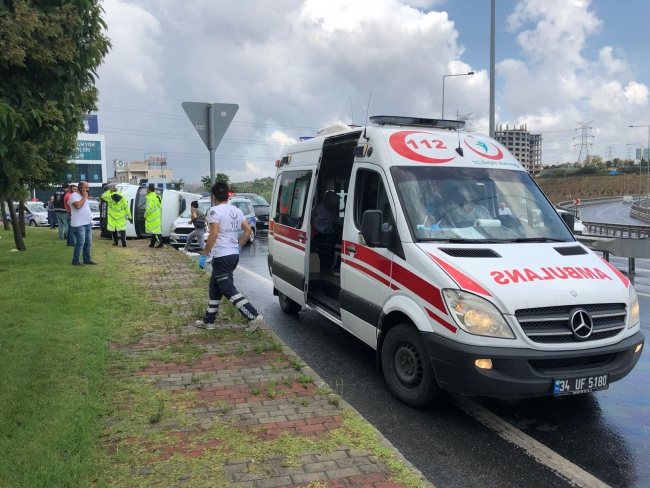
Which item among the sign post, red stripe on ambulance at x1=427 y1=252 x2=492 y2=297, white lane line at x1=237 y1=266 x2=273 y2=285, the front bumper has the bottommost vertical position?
white lane line at x1=237 y1=266 x2=273 y2=285

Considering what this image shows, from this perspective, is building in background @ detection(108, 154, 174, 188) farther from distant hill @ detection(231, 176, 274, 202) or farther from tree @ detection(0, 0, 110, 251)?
tree @ detection(0, 0, 110, 251)

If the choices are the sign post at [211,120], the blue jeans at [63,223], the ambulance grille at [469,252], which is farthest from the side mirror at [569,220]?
the blue jeans at [63,223]

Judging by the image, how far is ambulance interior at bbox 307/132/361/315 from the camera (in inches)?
284

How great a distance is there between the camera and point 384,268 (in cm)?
510

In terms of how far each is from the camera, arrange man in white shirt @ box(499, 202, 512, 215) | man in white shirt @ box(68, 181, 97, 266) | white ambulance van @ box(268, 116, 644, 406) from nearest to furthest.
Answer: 1. white ambulance van @ box(268, 116, 644, 406)
2. man in white shirt @ box(499, 202, 512, 215)
3. man in white shirt @ box(68, 181, 97, 266)

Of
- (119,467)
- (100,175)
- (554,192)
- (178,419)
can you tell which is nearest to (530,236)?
(178,419)

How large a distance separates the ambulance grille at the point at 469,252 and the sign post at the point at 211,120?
5968 millimetres

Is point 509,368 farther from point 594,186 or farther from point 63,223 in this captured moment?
point 594,186

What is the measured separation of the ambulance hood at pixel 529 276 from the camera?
409 centimetres

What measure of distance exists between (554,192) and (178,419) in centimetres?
12302

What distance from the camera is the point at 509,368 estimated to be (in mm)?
4035

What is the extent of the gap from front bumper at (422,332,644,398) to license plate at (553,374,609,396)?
1.3 inches

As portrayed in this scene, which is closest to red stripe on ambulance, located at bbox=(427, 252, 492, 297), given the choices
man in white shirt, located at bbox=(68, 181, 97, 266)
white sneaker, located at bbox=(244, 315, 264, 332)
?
white sneaker, located at bbox=(244, 315, 264, 332)

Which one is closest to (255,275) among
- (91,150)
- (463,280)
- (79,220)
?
(79,220)
